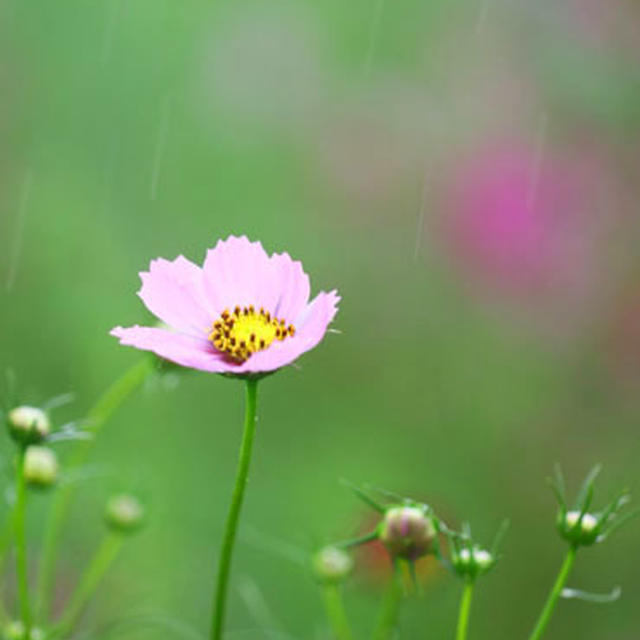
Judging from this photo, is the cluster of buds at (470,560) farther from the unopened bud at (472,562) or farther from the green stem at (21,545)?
the green stem at (21,545)

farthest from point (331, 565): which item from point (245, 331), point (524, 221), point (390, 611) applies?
point (524, 221)

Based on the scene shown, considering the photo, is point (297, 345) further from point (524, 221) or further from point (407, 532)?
point (524, 221)

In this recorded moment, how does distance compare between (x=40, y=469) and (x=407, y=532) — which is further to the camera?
(x=40, y=469)

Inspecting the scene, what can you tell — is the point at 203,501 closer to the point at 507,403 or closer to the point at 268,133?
the point at 507,403

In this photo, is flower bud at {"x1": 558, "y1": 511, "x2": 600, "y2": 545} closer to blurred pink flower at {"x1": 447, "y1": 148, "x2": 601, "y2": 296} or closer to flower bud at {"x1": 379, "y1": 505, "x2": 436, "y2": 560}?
flower bud at {"x1": 379, "y1": 505, "x2": 436, "y2": 560}

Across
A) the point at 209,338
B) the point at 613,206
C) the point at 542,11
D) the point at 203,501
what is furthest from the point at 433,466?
the point at 209,338
